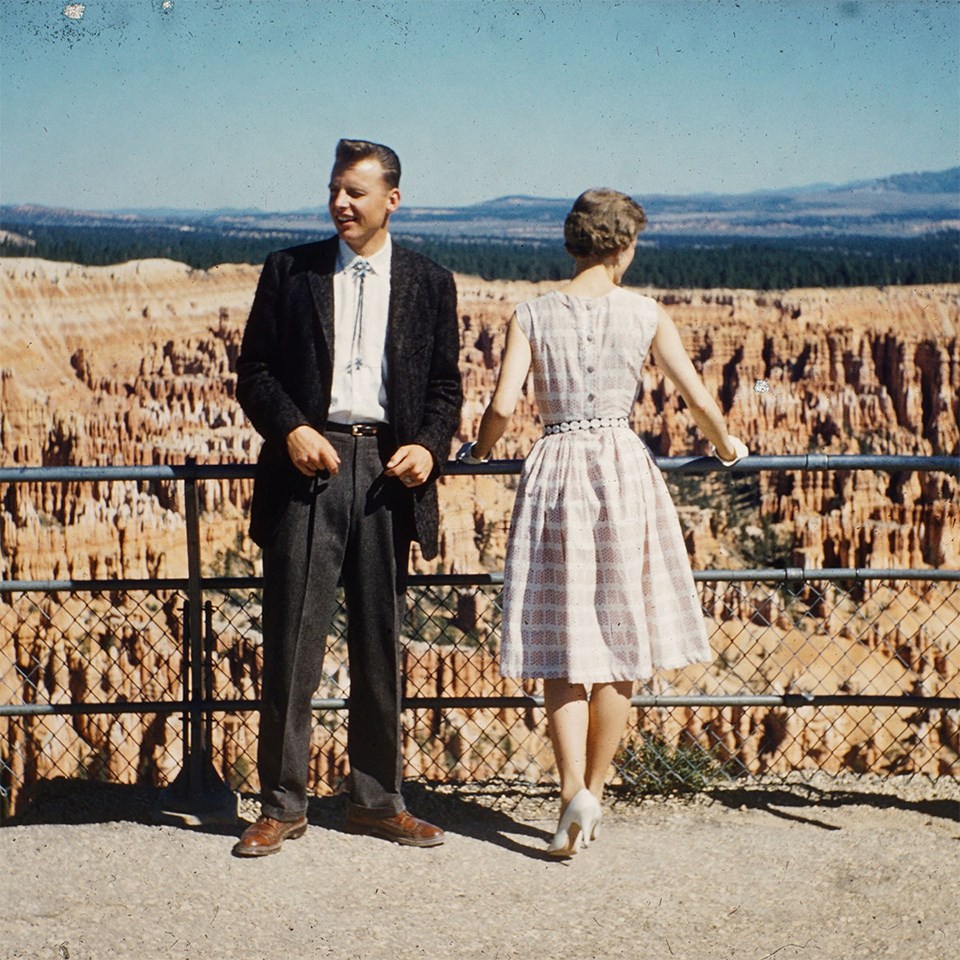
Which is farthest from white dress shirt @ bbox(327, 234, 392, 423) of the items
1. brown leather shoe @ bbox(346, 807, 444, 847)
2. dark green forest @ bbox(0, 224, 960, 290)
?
dark green forest @ bbox(0, 224, 960, 290)

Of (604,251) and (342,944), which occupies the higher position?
(604,251)

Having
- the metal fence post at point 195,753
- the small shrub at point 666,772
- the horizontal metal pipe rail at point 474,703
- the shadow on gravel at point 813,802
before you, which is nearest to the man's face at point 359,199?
the metal fence post at point 195,753

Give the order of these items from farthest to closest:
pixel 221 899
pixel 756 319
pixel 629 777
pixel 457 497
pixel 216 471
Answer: pixel 756 319, pixel 457 497, pixel 629 777, pixel 216 471, pixel 221 899

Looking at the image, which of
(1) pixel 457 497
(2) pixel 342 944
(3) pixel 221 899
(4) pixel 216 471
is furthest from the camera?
(1) pixel 457 497

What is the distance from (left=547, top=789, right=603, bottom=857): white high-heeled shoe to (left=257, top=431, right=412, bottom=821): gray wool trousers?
511 mm


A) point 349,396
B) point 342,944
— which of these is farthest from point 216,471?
point 342,944

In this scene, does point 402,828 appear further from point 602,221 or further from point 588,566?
point 602,221

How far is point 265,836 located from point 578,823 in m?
0.86

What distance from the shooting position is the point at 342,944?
3.38 m

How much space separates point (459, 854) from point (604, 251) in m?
1.70

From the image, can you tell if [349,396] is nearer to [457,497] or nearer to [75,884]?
[75,884]

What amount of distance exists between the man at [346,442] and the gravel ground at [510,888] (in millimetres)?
226

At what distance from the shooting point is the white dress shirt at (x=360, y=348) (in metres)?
3.86

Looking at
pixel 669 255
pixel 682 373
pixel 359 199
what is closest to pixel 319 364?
pixel 359 199
